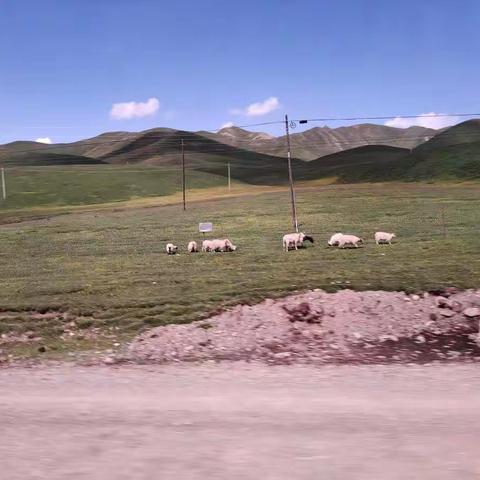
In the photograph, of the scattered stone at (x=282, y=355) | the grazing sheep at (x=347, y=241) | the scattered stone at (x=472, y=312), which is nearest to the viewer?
the scattered stone at (x=282, y=355)

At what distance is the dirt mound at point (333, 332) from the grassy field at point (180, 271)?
0.90 m

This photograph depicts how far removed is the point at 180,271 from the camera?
21.5 m

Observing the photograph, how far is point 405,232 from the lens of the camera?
35156 millimetres

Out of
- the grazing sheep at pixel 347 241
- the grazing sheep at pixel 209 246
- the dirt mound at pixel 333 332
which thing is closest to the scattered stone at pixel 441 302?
the dirt mound at pixel 333 332

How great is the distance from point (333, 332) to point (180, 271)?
10.1 m

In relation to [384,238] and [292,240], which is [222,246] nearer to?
[292,240]

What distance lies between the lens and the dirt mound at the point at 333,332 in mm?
11211

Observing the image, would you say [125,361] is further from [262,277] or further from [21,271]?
[21,271]

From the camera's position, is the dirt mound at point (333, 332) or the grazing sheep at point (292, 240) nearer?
the dirt mound at point (333, 332)

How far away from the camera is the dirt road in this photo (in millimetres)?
6203

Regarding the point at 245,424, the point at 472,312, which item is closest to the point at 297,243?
the point at 472,312

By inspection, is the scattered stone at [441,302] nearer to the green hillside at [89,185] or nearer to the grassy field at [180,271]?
the grassy field at [180,271]

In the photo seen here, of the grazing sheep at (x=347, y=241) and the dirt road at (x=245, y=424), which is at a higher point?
the grazing sheep at (x=347, y=241)

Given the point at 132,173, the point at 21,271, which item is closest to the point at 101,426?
the point at 21,271
